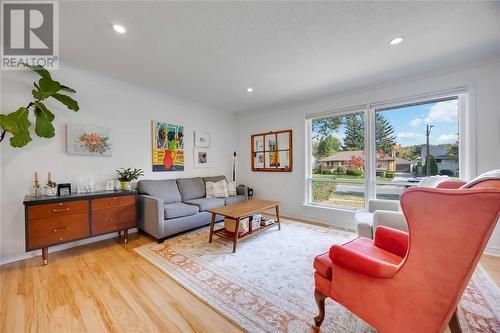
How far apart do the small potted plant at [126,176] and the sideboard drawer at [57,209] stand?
611mm

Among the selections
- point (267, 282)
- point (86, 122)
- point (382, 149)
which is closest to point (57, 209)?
point (86, 122)

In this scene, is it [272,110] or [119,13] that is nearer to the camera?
[119,13]

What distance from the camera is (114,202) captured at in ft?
9.22

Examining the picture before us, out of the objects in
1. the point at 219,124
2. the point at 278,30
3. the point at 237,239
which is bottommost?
the point at 237,239

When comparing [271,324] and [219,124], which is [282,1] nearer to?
[271,324]

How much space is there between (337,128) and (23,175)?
4662 mm

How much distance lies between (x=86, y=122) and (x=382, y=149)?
179 inches

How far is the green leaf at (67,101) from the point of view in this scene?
8.23 feet

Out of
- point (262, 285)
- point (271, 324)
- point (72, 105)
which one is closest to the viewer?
point (271, 324)

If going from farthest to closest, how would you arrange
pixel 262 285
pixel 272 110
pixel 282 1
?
pixel 272 110 < pixel 262 285 < pixel 282 1

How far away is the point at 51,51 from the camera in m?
2.38

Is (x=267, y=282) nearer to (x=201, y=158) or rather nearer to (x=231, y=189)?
(x=231, y=189)

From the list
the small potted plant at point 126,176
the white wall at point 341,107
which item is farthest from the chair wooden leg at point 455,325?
the small potted plant at point 126,176

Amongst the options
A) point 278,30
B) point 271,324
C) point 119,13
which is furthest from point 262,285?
point 119,13
